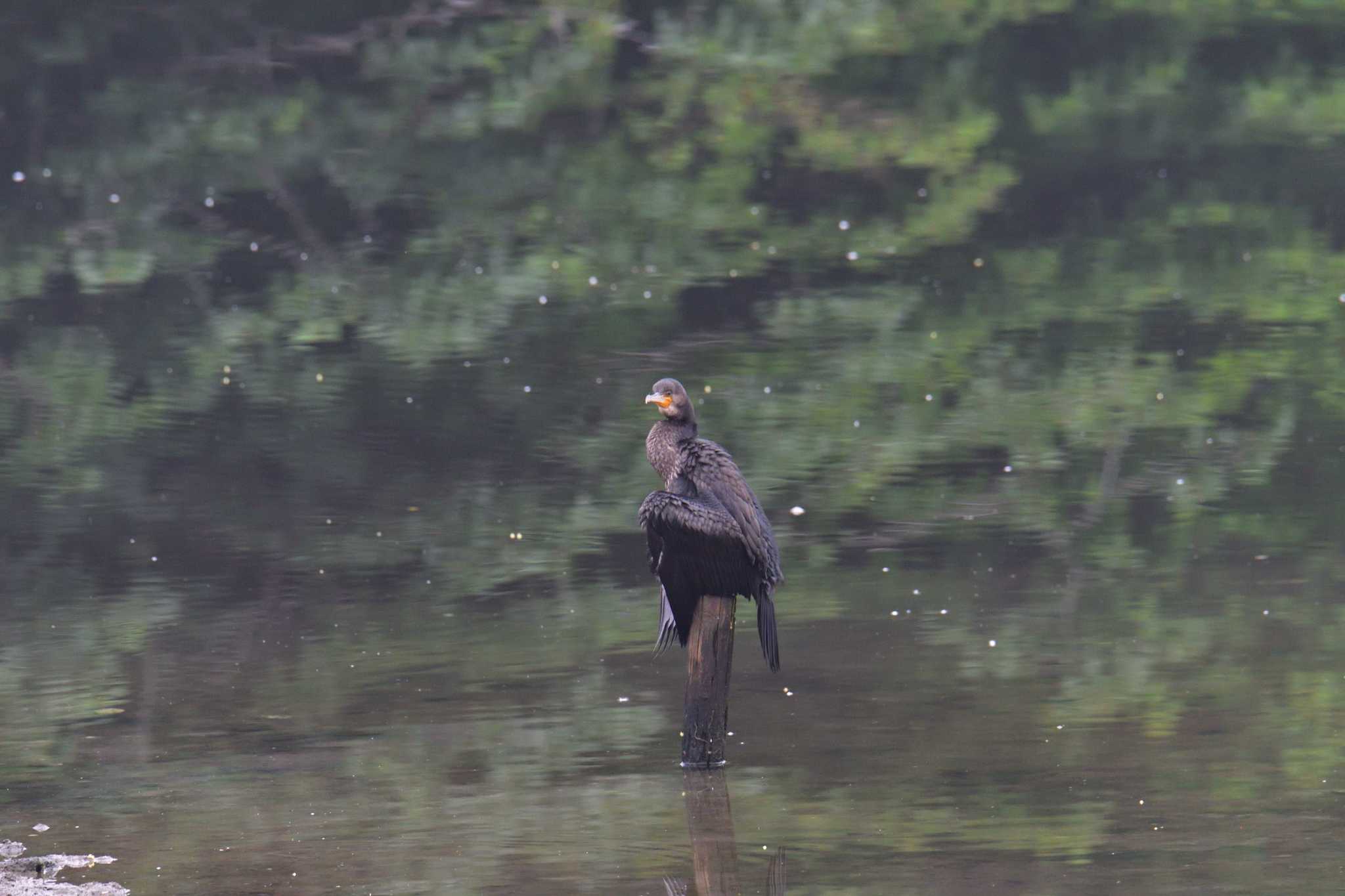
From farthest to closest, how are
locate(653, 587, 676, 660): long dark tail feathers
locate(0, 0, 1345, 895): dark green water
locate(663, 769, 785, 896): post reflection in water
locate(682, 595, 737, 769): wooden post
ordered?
locate(653, 587, 676, 660): long dark tail feathers → locate(682, 595, 737, 769): wooden post → locate(0, 0, 1345, 895): dark green water → locate(663, 769, 785, 896): post reflection in water

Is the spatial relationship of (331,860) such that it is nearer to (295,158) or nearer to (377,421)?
(377,421)

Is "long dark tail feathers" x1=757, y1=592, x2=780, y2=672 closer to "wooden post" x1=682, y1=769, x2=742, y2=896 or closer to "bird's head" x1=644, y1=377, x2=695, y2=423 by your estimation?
"wooden post" x1=682, y1=769, x2=742, y2=896

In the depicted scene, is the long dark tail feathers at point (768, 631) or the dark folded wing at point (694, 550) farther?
the long dark tail feathers at point (768, 631)

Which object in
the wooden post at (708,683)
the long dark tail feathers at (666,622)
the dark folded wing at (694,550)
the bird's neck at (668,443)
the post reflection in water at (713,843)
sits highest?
the bird's neck at (668,443)

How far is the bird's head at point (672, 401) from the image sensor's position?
8.41 metres

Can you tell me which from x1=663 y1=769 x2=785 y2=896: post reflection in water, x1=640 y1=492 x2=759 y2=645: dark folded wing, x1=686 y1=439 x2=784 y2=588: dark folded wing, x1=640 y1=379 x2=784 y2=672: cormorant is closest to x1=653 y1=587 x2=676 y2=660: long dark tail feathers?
x1=640 y1=379 x2=784 y2=672: cormorant

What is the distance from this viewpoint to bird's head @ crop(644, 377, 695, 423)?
331 inches

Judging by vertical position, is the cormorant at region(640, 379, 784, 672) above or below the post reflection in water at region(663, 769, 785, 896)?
above

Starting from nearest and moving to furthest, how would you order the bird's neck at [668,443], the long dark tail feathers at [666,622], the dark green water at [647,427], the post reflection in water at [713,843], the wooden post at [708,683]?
the post reflection in water at [713,843] → the dark green water at [647,427] → the wooden post at [708,683] → the long dark tail feathers at [666,622] → the bird's neck at [668,443]

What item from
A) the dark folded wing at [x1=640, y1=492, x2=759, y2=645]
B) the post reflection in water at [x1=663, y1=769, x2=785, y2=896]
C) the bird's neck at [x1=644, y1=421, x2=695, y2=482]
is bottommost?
the post reflection in water at [x1=663, y1=769, x2=785, y2=896]

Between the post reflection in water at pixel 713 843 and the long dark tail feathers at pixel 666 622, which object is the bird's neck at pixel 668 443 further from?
the post reflection in water at pixel 713 843

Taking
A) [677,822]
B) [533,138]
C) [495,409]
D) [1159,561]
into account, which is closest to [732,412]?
[495,409]

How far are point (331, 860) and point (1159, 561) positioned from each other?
5.67m

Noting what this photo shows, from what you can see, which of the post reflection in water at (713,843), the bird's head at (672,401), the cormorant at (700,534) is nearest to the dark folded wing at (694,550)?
the cormorant at (700,534)
